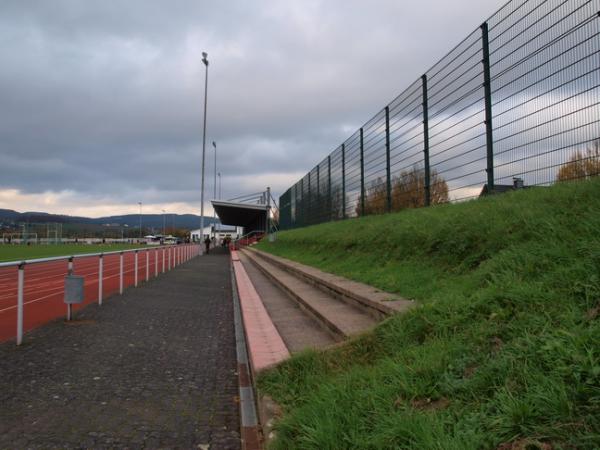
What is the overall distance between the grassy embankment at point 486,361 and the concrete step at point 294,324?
102cm

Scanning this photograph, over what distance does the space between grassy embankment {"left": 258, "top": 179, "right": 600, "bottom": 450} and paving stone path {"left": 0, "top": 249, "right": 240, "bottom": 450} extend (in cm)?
74

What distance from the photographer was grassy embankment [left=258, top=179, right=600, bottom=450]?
202 centimetres

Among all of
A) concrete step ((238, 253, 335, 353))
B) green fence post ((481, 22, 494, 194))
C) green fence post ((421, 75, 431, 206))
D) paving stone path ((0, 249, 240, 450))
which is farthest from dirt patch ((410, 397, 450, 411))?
green fence post ((421, 75, 431, 206))

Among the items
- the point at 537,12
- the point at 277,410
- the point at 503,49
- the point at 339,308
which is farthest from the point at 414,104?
the point at 277,410

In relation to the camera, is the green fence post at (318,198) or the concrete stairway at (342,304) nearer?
the concrete stairway at (342,304)

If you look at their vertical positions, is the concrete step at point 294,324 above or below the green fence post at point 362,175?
below

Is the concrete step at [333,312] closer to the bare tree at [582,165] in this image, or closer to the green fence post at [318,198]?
the bare tree at [582,165]

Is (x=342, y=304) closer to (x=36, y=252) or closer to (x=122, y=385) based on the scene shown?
(x=122, y=385)

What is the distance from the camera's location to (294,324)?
6242 millimetres

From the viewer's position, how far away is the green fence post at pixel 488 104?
7.63 m

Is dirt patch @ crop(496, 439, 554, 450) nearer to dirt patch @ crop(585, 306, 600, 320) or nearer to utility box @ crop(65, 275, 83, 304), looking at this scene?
dirt patch @ crop(585, 306, 600, 320)


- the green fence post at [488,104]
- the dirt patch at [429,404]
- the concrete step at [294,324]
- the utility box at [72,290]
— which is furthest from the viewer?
the green fence post at [488,104]

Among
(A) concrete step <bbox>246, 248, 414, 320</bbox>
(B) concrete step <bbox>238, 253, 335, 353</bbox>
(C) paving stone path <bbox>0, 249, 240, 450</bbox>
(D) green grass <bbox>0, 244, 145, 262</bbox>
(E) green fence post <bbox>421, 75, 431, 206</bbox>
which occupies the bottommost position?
(C) paving stone path <bbox>0, 249, 240, 450</bbox>

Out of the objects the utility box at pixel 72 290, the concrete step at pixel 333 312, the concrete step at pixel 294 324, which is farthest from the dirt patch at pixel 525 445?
the utility box at pixel 72 290
